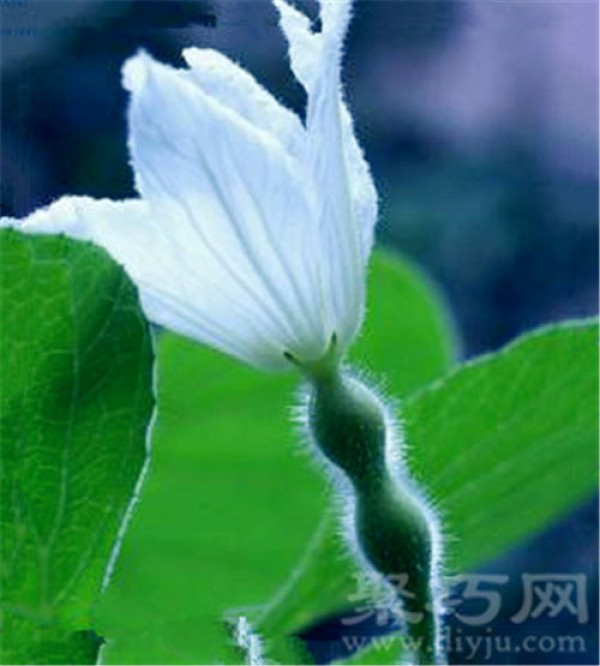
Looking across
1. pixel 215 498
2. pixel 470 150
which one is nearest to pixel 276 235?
pixel 215 498

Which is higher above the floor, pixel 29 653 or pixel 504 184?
pixel 504 184

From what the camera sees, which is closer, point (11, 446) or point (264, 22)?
point (11, 446)

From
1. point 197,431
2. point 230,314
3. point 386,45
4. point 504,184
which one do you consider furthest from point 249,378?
point 504,184

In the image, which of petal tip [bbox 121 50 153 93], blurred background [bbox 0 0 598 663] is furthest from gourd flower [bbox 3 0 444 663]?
blurred background [bbox 0 0 598 663]

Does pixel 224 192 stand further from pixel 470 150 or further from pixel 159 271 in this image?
pixel 470 150

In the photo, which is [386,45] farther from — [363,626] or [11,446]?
[11,446]

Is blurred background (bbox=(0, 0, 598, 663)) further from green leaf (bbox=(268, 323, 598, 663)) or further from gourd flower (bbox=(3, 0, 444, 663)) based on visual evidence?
gourd flower (bbox=(3, 0, 444, 663))
